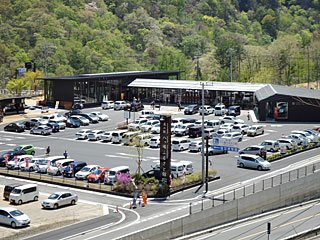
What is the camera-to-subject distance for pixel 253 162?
37.1 m

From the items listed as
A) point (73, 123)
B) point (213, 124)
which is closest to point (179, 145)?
point (213, 124)

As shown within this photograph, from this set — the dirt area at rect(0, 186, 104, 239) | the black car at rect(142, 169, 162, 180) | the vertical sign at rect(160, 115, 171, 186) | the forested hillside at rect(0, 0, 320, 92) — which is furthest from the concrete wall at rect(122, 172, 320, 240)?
the forested hillside at rect(0, 0, 320, 92)

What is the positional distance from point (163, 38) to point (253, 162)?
93992 millimetres

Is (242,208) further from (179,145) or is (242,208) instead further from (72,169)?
(179,145)

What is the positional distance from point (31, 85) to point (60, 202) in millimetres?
49730

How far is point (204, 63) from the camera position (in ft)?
319

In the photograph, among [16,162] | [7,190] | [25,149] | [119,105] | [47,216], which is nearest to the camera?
[47,216]

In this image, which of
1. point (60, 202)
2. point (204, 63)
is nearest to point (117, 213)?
point (60, 202)

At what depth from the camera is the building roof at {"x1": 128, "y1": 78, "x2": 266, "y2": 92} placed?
6134cm

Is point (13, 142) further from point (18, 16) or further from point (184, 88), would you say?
point (18, 16)

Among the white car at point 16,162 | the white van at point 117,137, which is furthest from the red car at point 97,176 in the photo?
the white van at point 117,137

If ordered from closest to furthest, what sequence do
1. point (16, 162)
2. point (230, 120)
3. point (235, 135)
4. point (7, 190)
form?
1. point (7, 190)
2. point (16, 162)
3. point (235, 135)
4. point (230, 120)

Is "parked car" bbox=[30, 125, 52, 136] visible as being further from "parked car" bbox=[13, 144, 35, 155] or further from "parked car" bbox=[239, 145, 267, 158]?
"parked car" bbox=[239, 145, 267, 158]

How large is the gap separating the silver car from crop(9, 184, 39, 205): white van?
1.11 m
